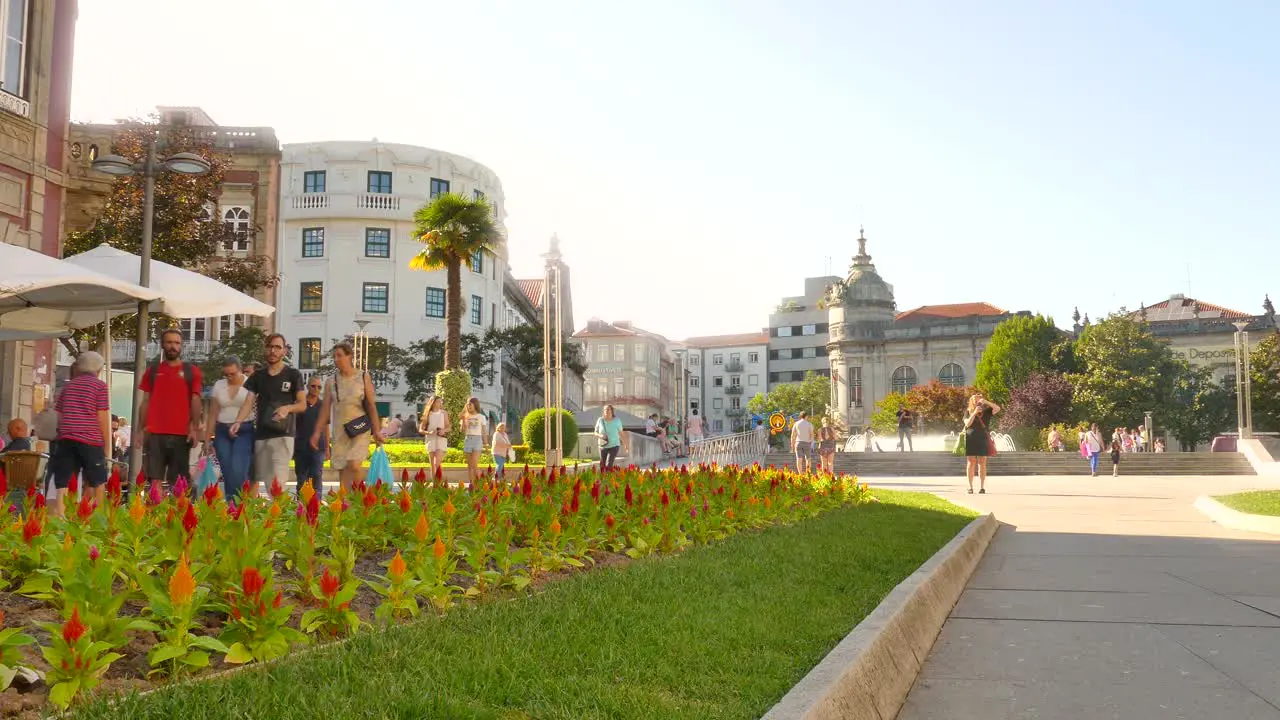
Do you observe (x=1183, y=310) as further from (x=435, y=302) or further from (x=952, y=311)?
(x=435, y=302)

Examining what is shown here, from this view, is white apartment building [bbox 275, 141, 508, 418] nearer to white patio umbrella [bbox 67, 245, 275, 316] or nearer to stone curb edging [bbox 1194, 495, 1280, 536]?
white patio umbrella [bbox 67, 245, 275, 316]

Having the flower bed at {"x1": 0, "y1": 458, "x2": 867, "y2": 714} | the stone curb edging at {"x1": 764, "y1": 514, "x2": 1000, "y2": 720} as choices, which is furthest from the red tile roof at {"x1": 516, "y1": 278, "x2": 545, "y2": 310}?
the stone curb edging at {"x1": 764, "y1": 514, "x2": 1000, "y2": 720}

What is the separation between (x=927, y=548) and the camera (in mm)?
8570

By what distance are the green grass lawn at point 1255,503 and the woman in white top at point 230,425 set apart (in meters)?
11.6

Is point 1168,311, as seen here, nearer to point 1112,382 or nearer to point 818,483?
point 1112,382

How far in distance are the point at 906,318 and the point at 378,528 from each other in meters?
90.4

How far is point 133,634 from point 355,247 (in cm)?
5110

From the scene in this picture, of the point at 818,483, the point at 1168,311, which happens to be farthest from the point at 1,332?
the point at 1168,311

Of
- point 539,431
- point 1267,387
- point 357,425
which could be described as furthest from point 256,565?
point 1267,387

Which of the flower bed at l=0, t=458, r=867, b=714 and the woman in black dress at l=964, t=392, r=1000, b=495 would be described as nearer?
the flower bed at l=0, t=458, r=867, b=714

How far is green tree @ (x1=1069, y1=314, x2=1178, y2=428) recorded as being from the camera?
64750 mm

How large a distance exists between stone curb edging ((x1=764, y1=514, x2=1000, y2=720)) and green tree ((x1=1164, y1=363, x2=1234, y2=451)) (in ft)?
218

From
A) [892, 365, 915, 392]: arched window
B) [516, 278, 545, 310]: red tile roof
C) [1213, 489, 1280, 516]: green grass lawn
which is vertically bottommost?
[1213, 489, 1280, 516]: green grass lawn

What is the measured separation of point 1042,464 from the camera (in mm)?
40281
